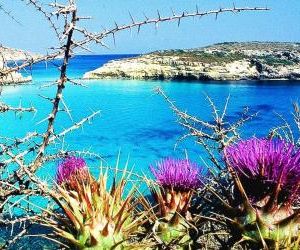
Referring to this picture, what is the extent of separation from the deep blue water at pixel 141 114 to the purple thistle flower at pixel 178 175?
1701 cm

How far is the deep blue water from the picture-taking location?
38.5m

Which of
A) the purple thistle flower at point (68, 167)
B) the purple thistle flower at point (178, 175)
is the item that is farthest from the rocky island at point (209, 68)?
the purple thistle flower at point (68, 167)

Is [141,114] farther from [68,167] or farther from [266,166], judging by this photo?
[266,166]

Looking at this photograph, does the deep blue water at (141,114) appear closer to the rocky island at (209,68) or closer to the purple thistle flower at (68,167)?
the rocky island at (209,68)

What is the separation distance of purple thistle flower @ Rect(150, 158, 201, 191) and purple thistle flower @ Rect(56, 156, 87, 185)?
0.68 meters

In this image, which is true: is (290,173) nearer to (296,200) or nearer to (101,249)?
(296,200)

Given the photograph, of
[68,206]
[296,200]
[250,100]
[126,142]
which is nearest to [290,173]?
[296,200]

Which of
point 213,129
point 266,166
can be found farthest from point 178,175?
point 266,166

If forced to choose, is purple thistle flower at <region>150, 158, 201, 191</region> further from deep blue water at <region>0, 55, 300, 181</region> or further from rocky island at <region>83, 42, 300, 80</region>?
rocky island at <region>83, 42, 300, 80</region>

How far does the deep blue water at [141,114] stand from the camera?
126 ft

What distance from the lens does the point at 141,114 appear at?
58.8 metres

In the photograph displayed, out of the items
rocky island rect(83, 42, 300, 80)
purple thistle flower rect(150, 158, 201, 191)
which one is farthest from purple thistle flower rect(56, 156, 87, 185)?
rocky island rect(83, 42, 300, 80)

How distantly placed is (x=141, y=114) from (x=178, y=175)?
179 ft

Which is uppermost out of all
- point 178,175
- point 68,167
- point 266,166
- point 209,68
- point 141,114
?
point 266,166
